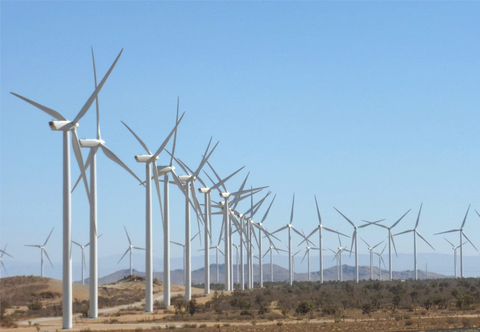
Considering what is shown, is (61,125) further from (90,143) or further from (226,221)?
(226,221)

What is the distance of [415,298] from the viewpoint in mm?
80438

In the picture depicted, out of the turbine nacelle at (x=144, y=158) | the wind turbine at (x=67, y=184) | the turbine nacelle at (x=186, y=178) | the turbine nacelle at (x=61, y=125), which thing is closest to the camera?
the wind turbine at (x=67, y=184)

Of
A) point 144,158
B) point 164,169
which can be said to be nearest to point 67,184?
point 144,158

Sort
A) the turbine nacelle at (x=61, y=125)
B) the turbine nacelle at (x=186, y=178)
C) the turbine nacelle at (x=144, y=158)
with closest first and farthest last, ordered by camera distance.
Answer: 1. the turbine nacelle at (x=61, y=125)
2. the turbine nacelle at (x=144, y=158)
3. the turbine nacelle at (x=186, y=178)

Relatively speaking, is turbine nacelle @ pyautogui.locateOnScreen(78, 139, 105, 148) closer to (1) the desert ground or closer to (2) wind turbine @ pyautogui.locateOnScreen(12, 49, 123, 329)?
(2) wind turbine @ pyautogui.locateOnScreen(12, 49, 123, 329)

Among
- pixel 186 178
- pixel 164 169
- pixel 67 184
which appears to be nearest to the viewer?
pixel 67 184

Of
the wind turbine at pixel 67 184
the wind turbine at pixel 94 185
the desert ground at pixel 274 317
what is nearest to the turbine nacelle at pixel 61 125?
the wind turbine at pixel 67 184

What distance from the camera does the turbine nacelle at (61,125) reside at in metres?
55.1

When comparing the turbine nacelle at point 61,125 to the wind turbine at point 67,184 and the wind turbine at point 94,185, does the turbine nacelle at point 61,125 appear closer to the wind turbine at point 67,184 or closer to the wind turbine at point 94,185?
the wind turbine at point 67,184

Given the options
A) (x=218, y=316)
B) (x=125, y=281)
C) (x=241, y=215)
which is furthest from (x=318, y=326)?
(x=125, y=281)

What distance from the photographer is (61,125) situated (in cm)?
5525

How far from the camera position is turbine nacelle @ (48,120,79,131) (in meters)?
55.1

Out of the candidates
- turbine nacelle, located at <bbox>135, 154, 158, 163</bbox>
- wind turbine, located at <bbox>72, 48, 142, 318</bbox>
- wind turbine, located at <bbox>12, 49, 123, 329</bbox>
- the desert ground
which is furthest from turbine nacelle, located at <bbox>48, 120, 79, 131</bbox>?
turbine nacelle, located at <bbox>135, 154, 158, 163</bbox>

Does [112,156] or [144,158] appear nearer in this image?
[112,156]
